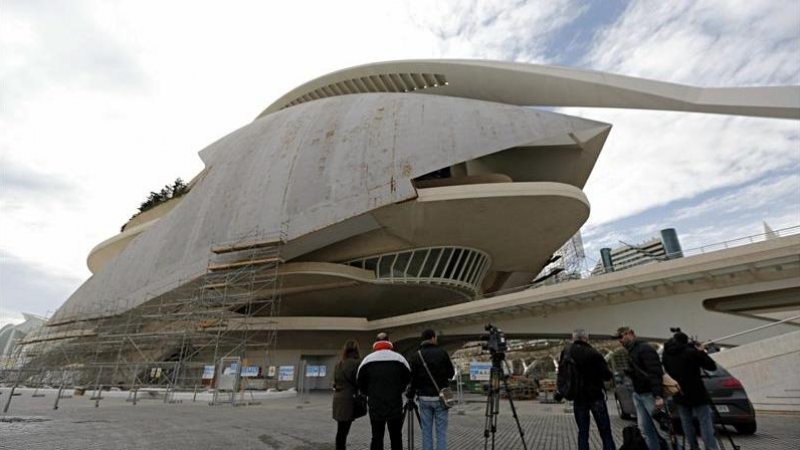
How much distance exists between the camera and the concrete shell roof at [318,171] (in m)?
18.5

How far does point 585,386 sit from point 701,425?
1254 mm

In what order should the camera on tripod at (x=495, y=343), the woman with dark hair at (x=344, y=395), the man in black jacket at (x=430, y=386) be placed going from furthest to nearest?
the camera on tripod at (x=495, y=343) < the woman with dark hair at (x=344, y=395) < the man in black jacket at (x=430, y=386)

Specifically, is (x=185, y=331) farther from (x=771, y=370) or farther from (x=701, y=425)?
(x=771, y=370)

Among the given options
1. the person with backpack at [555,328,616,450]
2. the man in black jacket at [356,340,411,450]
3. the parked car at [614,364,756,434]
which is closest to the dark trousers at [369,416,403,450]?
the man in black jacket at [356,340,411,450]

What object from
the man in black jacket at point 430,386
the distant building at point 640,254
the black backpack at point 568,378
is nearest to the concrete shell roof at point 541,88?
the distant building at point 640,254

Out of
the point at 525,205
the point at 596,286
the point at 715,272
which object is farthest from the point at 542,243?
the point at 715,272

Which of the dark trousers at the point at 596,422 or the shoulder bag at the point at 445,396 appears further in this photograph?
the dark trousers at the point at 596,422

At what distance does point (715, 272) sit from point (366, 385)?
14495 millimetres

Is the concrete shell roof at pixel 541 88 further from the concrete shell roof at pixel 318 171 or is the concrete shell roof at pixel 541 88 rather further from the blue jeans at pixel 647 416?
the blue jeans at pixel 647 416

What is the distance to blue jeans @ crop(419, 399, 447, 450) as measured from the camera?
368 cm

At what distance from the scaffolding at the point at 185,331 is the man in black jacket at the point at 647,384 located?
610 inches

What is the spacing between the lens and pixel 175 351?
19.5 metres

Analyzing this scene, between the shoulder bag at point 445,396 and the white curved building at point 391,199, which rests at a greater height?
the white curved building at point 391,199

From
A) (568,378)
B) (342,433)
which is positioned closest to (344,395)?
(342,433)
